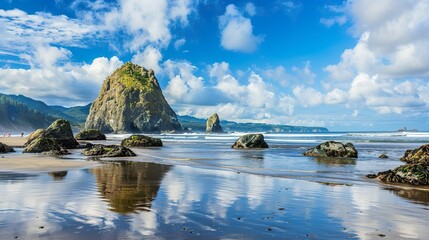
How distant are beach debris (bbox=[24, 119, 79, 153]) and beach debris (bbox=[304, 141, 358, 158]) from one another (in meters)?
26.0

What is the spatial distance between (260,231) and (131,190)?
644cm

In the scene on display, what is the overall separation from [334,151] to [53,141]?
95.1 feet

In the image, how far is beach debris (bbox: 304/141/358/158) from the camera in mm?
33875

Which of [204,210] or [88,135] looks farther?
[88,135]

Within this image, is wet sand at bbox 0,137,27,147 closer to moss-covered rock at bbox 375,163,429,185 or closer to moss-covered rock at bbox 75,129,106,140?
moss-covered rock at bbox 75,129,106,140

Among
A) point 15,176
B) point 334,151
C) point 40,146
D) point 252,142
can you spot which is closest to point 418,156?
point 334,151

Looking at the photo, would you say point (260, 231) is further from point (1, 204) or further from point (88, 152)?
point (88, 152)

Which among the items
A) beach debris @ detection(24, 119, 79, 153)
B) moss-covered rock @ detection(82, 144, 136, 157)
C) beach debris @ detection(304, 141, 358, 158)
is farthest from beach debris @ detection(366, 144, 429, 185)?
beach debris @ detection(24, 119, 79, 153)

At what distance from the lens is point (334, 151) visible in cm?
3466

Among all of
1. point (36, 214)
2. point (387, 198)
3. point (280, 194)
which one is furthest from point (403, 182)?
point (36, 214)

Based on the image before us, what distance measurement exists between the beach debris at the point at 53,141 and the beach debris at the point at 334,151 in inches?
1025

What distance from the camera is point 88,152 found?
3112 cm

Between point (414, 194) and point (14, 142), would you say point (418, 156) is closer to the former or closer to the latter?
point (414, 194)

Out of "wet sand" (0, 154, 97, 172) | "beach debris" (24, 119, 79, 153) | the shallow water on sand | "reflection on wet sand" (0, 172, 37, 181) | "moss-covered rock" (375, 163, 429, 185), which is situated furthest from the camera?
"beach debris" (24, 119, 79, 153)
